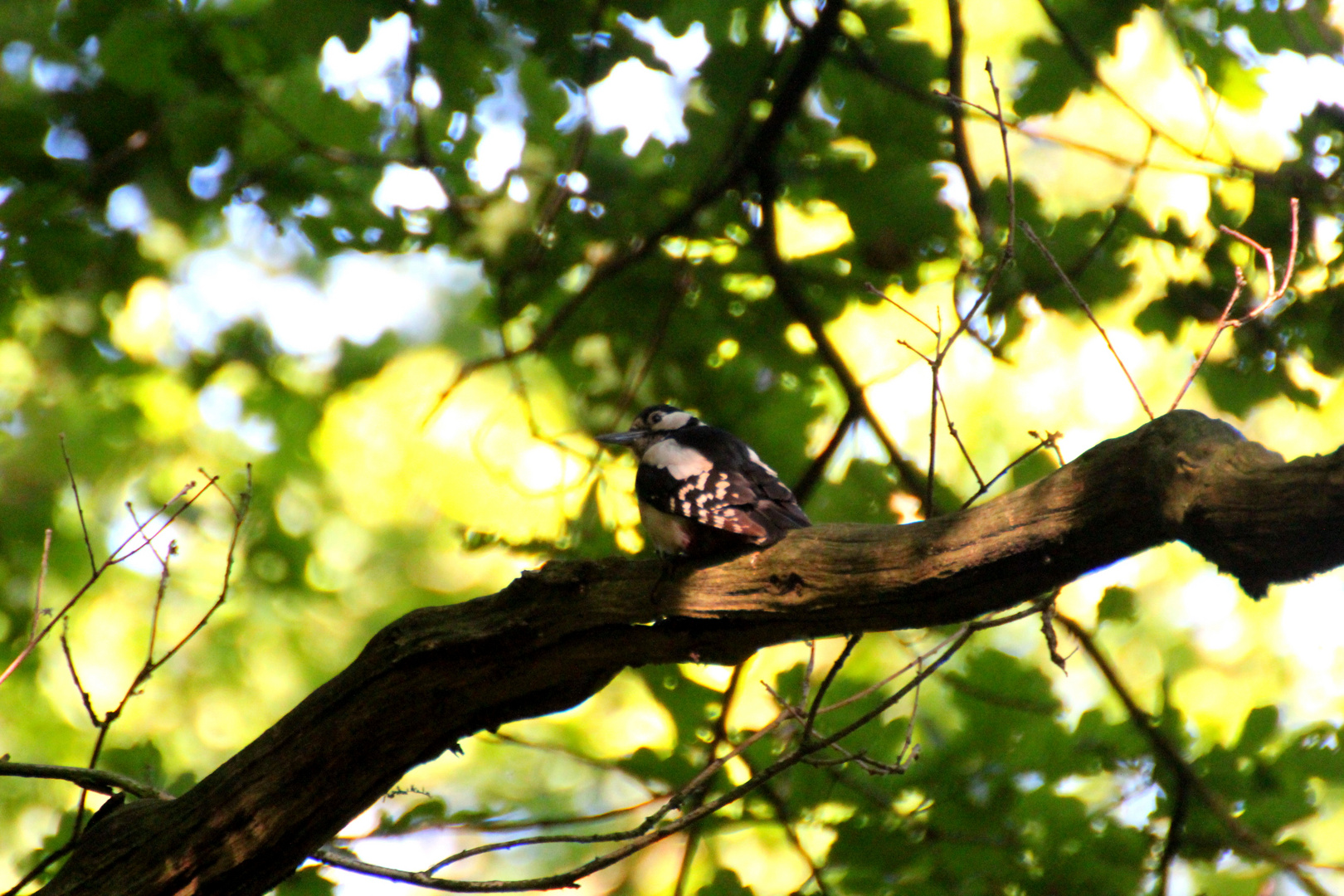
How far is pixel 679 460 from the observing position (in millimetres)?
3275

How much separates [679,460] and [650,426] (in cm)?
147

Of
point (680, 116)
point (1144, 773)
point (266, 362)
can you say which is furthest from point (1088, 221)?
point (266, 362)

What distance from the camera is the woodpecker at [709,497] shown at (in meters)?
2.64

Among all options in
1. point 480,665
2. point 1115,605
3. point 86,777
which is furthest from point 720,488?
point 86,777

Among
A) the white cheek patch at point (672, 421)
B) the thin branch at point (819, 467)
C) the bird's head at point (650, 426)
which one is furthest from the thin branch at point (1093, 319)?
the white cheek patch at point (672, 421)

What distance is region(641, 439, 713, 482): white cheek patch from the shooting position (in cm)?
311

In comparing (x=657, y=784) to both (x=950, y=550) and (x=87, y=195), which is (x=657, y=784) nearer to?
(x=950, y=550)

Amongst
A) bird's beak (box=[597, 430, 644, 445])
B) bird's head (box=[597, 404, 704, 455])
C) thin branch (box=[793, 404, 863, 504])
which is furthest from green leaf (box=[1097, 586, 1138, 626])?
bird's beak (box=[597, 430, 644, 445])

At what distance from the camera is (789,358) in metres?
4.98

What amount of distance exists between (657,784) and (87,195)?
4033 mm

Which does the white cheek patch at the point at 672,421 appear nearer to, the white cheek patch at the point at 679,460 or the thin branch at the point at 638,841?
the white cheek patch at the point at 679,460

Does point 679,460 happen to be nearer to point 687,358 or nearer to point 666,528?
point 666,528

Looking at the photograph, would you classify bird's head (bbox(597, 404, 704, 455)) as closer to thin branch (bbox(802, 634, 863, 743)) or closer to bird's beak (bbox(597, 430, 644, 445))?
bird's beak (bbox(597, 430, 644, 445))

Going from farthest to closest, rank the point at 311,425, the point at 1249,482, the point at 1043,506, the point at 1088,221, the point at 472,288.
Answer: the point at 472,288, the point at 311,425, the point at 1088,221, the point at 1043,506, the point at 1249,482
